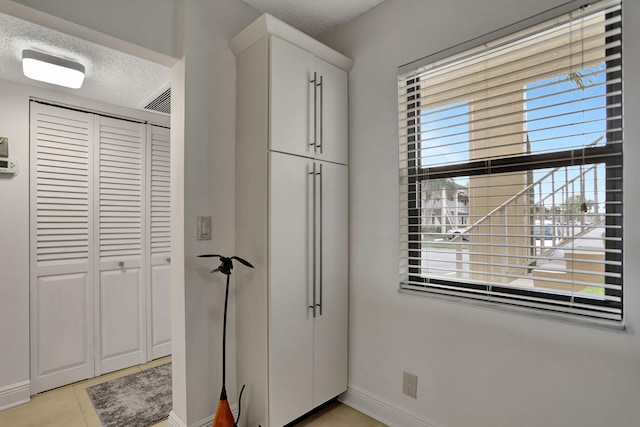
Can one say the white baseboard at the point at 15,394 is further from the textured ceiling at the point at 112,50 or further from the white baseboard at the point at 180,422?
the textured ceiling at the point at 112,50

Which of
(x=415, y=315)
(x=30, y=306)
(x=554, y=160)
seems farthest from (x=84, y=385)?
(x=554, y=160)

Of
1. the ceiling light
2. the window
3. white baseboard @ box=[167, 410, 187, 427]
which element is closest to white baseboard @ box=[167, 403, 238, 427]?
white baseboard @ box=[167, 410, 187, 427]

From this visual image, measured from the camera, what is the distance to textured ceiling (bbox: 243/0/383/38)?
83.1 inches

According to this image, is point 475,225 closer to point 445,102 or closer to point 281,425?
point 445,102

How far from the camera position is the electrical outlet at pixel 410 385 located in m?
1.91

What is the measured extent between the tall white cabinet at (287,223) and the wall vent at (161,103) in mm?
987

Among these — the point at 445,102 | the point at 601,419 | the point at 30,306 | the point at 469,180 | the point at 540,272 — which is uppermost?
the point at 445,102

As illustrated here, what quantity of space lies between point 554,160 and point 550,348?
0.86 m

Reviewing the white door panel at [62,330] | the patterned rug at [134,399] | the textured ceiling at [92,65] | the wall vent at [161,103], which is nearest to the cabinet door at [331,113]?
the textured ceiling at [92,65]

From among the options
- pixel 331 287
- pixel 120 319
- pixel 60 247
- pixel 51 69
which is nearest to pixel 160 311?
pixel 120 319

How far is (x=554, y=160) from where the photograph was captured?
1511 millimetres

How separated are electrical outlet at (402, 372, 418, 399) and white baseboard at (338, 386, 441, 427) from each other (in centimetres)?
12

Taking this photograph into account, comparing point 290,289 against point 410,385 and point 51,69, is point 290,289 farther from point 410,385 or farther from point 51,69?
point 51,69

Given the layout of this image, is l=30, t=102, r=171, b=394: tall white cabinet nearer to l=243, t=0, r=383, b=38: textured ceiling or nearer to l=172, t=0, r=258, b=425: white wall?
l=172, t=0, r=258, b=425: white wall
